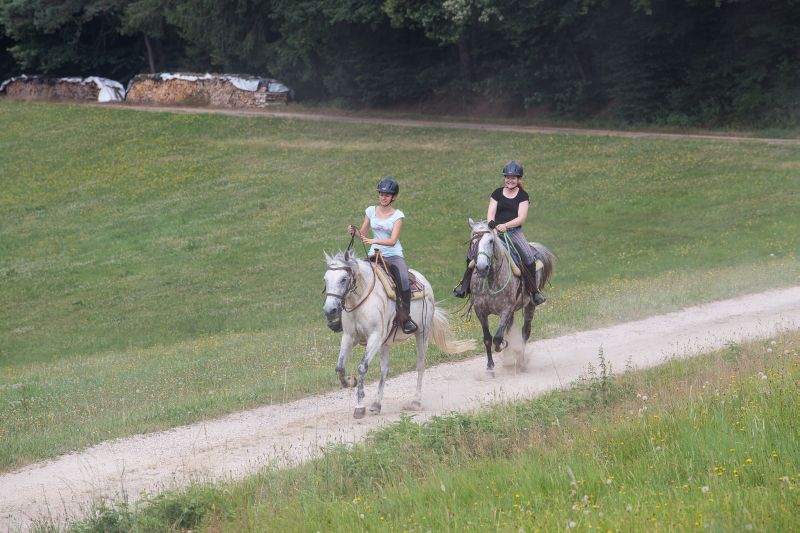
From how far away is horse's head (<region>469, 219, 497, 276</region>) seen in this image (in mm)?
15250

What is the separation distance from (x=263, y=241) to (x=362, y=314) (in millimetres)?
21876

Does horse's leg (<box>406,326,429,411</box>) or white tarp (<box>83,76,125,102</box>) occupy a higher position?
white tarp (<box>83,76,125,102</box>)

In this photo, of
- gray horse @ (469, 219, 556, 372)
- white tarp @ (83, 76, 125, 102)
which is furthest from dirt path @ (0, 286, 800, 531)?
white tarp @ (83, 76, 125, 102)

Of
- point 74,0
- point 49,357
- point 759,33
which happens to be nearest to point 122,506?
point 49,357

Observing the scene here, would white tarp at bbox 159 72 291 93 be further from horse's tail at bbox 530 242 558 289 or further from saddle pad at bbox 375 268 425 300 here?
saddle pad at bbox 375 268 425 300

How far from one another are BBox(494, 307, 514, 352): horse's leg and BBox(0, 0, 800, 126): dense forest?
1147 inches

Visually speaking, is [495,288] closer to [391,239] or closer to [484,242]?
[484,242]

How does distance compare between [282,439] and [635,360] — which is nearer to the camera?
[282,439]

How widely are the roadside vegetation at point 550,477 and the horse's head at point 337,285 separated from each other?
1812 millimetres

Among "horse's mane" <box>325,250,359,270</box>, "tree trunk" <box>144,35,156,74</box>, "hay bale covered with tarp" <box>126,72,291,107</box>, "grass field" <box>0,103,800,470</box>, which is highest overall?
"tree trunk" <box>144,35,156,74</box>

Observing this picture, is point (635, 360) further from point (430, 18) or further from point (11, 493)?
point (430, 18)

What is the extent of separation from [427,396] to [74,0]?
202ft

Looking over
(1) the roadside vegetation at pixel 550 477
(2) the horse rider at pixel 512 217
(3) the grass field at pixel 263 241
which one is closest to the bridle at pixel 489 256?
(2) the horse rider at pixel 512 217

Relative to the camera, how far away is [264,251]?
3372 centimetres
